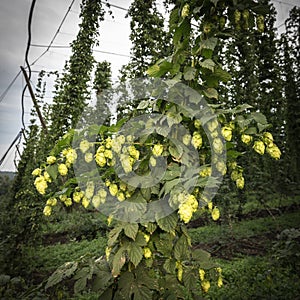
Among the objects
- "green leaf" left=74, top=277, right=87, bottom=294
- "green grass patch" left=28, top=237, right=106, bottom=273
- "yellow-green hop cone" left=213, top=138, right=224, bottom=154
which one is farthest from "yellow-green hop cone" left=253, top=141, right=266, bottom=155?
"green grass patch" left=28, top=237, right=106, bottom=273

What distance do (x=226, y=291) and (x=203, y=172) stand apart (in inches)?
78.2

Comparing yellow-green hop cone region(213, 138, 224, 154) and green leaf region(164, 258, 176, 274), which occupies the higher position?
yellow-green hop cone region(213, 138, 224, 154)

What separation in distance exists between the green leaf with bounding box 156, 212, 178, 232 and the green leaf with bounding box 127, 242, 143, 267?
0.12m

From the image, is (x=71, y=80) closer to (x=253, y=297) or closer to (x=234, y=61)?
(x=234, y=61)

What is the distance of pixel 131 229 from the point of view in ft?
2.81

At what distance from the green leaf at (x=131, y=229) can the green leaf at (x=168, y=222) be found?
0.26 feet

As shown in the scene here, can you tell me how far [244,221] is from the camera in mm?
5090

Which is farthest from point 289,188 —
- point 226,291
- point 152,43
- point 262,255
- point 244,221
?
point 152,43

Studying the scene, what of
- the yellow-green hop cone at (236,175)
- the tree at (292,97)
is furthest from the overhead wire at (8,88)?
the tree at (292,97)

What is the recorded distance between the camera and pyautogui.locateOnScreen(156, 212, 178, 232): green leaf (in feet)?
2.72

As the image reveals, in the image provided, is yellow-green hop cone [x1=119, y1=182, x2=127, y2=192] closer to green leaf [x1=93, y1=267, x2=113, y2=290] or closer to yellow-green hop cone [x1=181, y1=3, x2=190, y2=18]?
green leaf [x1=93, y1=267, x2=113, y2=290]

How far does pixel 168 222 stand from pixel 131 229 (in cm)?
12

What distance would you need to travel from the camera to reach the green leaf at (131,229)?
845mm

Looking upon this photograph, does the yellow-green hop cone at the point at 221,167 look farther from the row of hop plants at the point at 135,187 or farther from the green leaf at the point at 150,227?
the green leaf at the point at 150,227
